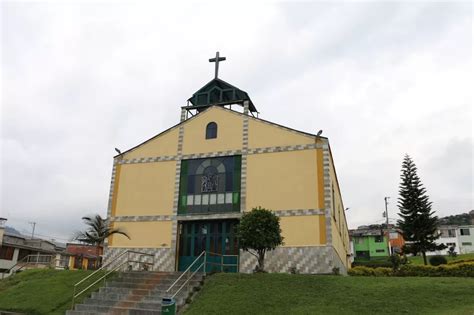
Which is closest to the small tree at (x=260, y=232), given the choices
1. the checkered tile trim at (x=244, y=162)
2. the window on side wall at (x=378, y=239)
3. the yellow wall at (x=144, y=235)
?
the checkered tile trim at (x=244, y=162)

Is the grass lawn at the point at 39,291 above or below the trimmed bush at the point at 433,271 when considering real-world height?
below

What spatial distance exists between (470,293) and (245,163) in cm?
1169

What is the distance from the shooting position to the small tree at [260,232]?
54.5 ft

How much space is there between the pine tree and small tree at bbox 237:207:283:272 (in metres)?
19.4

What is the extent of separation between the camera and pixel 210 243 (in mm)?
20750

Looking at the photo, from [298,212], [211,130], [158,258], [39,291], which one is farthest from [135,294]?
[211,130]

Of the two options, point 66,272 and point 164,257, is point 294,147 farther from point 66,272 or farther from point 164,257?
point 66,272

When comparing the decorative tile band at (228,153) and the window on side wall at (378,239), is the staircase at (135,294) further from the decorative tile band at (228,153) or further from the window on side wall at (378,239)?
the window on side wall at (378,239)

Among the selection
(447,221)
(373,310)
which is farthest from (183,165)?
(447,221)

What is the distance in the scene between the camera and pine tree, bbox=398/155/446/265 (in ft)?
104

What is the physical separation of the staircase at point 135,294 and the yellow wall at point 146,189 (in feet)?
18.0

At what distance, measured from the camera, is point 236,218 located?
2027 centimetres

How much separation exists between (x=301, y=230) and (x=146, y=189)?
917cm

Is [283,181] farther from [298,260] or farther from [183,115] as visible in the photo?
[183,115]
